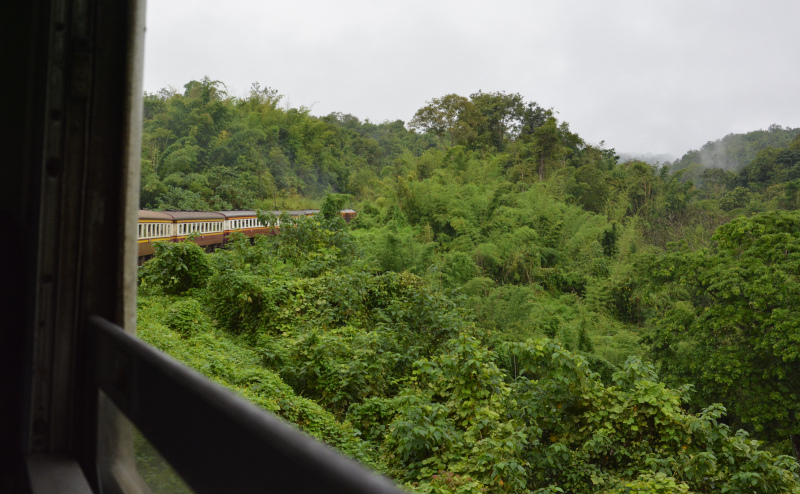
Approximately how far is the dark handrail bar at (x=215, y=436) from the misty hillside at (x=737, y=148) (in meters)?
27.2

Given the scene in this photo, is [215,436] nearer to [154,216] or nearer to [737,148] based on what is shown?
[154,216]

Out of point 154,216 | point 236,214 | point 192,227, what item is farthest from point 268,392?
point 236,214

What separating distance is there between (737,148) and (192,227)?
2846cm

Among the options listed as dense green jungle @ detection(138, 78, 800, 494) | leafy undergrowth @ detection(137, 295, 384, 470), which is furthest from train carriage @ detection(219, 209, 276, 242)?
leafy undergrowth @ detection(137, 295, 384, 470)

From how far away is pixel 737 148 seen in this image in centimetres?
2784

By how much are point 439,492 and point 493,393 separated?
1835 mm

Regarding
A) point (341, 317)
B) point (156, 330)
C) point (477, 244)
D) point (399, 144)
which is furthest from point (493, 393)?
point (399, 144)

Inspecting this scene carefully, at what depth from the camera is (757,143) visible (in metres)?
26.0

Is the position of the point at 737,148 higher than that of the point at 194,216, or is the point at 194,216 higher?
the point at 737,148

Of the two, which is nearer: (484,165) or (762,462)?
(762,462)

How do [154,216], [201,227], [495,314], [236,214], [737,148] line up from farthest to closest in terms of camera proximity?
[737,148], [236,214], [201,227], [495,314], [154,216]

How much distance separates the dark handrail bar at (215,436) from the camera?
44 centimetres

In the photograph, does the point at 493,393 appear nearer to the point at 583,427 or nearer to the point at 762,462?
the point at 583,427

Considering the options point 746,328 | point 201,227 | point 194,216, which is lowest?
point 746,328
